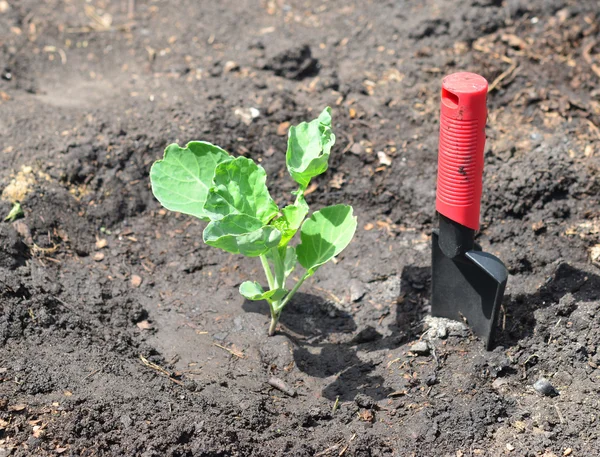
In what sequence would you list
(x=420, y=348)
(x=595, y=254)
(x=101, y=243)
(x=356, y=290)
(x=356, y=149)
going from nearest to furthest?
(x=420, y=348)
(x=595, y=254)
(x=356, y=290)
(x=101, y=243)
(x=356, y=149)

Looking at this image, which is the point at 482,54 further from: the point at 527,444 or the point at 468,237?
the point at 527,444

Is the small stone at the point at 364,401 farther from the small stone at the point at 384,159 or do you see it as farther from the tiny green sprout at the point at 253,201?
the small stone at the point at 384,159

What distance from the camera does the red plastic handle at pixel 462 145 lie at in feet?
7.68

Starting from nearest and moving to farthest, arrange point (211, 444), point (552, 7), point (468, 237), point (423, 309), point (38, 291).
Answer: point (211, 444), point (468, 237), point (38, 291), point (423, 309), point (552, 7)

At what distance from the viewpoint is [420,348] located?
2.88m

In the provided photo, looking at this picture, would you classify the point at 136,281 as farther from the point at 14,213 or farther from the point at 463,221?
the point at 463,221

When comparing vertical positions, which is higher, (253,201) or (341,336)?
(253,201)

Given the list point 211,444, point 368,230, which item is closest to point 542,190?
point 368,230

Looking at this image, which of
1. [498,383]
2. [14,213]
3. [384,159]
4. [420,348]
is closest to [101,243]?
[14,213]

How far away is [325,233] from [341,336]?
59 centimetres

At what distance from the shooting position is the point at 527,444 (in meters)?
2.47

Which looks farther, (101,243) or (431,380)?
(101,243)

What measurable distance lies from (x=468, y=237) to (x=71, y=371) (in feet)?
5.49

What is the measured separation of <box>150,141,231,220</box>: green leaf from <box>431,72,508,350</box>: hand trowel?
2.93 ft
